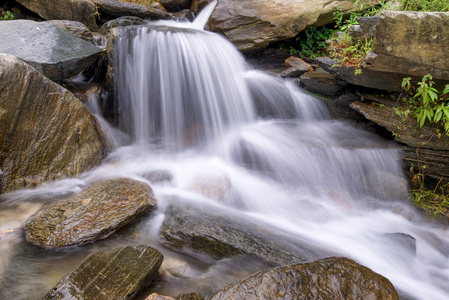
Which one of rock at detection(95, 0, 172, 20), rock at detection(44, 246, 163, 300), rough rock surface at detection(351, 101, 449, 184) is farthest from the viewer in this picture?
rock at detection(95, 0, 172, 20)

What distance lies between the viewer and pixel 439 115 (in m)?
3.92

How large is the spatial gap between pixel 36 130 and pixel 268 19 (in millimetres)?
5346

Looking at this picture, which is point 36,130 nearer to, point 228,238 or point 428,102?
point 228,238

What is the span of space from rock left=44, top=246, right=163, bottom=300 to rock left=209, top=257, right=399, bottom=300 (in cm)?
77

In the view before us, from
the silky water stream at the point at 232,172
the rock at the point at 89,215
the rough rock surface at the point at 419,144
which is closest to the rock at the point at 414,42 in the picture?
the rough rock surface at the point at 419,144

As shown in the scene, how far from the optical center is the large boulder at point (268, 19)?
6.57 meters

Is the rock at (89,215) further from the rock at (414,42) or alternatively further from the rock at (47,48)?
the rock at (414,42)

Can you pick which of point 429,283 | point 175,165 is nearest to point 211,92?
point 175,165

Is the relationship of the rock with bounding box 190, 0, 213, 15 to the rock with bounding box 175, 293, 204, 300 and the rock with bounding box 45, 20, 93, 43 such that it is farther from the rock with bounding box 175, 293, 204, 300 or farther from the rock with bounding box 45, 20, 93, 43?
the rock with bounding box 175, 293, 204, 300

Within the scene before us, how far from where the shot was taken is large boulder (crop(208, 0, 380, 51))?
259 inches

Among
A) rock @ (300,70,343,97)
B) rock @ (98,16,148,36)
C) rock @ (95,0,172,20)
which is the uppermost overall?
rock @ (95,0,172,20)

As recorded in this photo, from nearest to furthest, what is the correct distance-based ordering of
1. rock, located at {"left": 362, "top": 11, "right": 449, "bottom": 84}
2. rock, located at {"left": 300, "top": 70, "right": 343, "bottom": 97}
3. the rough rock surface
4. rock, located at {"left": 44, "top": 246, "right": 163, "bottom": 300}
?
1. rock, located at {"left": 44, "top": 246, "right": 163, "bottom": 300}
2. rock, located at {"left": 362, "top": 11, "right": 449, "bottom": 84}
3. the rough rock surface
4. rock, located at {"left": 300, "top": 70, "right": 343, "bottom": 97}

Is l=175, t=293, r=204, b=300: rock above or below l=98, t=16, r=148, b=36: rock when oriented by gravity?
below

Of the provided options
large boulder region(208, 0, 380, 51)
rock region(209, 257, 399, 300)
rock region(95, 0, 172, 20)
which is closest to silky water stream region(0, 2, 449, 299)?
large boulder region(208, 0, 380, 51)
